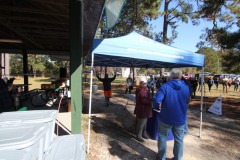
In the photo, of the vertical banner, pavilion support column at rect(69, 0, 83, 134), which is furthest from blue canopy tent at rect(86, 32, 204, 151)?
the vertical banner

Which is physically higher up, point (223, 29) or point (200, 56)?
point (223, 29)

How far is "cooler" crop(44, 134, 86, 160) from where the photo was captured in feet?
8.17

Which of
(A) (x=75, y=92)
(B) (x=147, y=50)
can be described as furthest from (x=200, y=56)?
(A) (x=75, y=92)

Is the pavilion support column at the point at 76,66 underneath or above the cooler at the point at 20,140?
above

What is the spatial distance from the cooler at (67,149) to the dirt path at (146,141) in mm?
1572

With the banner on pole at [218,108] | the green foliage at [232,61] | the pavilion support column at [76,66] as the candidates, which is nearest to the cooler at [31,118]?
the pavilion support column at [76,66]

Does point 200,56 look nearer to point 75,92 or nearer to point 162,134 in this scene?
point 162,134

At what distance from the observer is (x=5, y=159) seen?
1.57 meters

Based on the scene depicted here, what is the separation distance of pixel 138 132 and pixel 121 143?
1.72ft

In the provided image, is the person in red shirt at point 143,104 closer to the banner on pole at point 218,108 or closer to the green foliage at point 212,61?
the banner on pole at point 218,108

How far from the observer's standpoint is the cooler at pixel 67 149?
8.17 ft

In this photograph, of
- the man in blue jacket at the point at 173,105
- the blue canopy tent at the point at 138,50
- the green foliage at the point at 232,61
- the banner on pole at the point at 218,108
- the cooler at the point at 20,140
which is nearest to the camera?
the cooler at the point at 20,140

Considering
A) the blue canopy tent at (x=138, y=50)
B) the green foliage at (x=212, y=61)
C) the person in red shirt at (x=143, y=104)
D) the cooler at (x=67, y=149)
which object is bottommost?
the cooler at (x=67, y=149)

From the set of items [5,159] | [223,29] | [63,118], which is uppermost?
[223,29]
